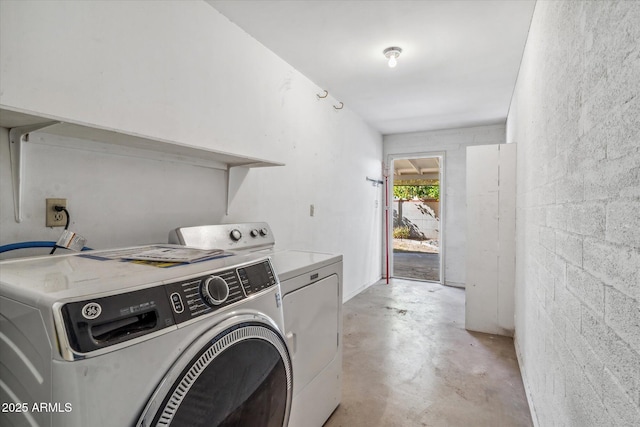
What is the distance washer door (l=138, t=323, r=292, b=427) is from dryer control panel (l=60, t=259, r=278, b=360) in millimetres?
94

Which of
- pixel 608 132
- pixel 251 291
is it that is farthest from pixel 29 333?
pixel 608 132

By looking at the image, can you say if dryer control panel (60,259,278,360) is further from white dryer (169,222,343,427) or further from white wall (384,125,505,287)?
white wall (384,125,505,287)

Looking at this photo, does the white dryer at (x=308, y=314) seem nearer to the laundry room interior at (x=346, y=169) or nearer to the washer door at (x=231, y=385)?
the laundry room interior at (x=346, y=169)

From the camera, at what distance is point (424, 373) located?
7.55 feet

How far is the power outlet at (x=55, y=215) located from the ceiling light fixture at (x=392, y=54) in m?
2.35

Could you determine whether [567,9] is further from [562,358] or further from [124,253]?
[124,253]

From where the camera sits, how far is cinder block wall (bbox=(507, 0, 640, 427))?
698 millimetres

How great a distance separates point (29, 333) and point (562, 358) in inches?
63.0

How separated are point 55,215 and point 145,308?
0.96 m

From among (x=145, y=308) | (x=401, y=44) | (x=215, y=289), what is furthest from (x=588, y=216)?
(x=401, y=44)

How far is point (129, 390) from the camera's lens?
638 mm

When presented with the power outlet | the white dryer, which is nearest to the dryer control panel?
the white dryer

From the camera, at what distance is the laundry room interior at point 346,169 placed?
0.83 metres

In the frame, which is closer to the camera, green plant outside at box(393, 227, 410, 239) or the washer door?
the washer door
